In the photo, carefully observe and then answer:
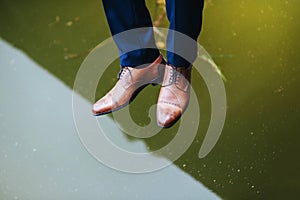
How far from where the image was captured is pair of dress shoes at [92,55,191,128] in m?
1.06

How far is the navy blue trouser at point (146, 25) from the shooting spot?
0.96 meters

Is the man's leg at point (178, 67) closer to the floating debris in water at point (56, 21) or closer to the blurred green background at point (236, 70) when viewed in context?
the blurred green background at point (236, 70)

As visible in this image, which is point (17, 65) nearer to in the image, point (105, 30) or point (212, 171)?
point (105, 30)

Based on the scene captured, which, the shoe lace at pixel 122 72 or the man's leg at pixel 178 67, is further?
the shoe lace at pixel 122 72

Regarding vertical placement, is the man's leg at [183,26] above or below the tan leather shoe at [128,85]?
above

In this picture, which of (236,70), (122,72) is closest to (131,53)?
(122,72)

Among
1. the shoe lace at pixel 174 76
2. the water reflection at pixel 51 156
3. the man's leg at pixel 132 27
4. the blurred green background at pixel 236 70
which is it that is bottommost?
the water reflection at pixel 51 156

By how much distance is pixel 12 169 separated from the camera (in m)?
1.06

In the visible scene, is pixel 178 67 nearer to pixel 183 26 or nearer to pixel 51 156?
pixel 183 26

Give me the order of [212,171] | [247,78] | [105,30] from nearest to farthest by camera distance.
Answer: [212,171] < [247,78] < [105,30]

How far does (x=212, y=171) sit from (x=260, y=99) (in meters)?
0.19

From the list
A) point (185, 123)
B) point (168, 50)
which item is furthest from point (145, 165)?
point (168, 50)

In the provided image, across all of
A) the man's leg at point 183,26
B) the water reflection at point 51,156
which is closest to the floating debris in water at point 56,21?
the water reflection at point 51,156

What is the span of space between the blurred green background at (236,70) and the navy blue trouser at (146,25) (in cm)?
7
